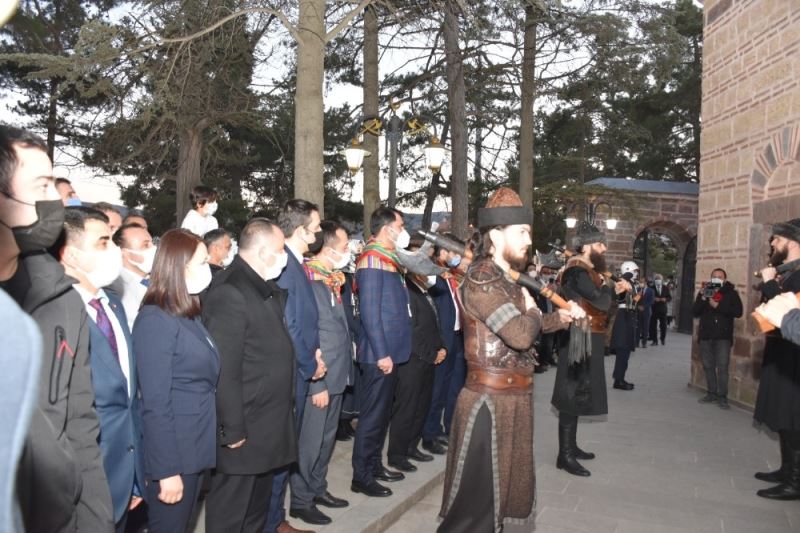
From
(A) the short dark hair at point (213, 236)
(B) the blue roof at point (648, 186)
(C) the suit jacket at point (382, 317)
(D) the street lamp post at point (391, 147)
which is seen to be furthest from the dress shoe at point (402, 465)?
(B) the blue roof at point (648, 186)

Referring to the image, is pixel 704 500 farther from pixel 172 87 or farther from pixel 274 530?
pixel 172 87

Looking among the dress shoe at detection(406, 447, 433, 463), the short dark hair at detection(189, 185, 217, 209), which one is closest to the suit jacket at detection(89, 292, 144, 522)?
the dress shoe at detection(406, 447, 433, 463)

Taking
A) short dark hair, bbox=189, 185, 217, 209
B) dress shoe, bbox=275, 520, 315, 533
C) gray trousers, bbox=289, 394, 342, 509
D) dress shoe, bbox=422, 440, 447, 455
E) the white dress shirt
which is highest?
short dark hair, bbox=189, 185, 217, 209

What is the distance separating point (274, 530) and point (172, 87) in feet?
21.0

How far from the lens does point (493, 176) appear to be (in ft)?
79.9

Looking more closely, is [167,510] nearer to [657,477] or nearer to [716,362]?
[657,477]

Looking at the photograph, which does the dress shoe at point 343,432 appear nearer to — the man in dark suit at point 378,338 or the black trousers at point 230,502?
the man in dark suit at point 378,338

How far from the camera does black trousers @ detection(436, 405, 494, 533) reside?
360 cm

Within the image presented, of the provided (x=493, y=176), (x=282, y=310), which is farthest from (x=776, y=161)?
(x=493, y=176)

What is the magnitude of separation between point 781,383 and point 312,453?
4.37 metres

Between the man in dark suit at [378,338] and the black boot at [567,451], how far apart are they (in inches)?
82.3

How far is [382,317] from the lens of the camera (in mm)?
5441

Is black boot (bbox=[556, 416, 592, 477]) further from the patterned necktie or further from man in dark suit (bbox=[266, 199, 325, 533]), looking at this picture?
the patterned necktie

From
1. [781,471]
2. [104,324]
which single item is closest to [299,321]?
[104,324]
